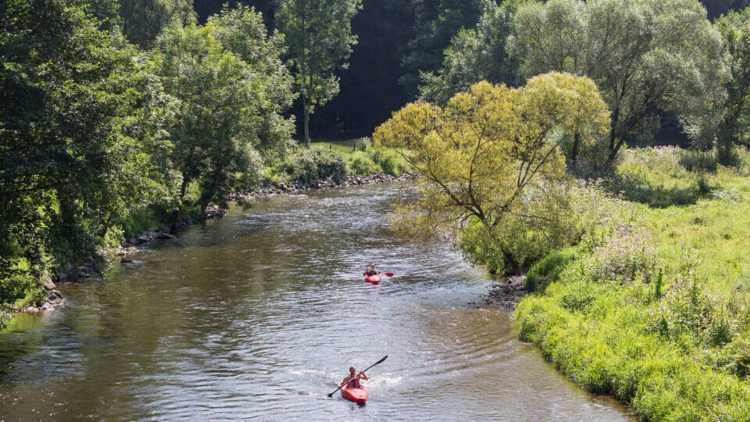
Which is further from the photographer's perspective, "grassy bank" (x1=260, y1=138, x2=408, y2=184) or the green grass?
the green grass

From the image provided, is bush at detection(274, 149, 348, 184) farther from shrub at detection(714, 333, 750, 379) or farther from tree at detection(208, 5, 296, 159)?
shrub at detection(714, 333, 750, 379)

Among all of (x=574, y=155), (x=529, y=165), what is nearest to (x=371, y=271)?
(x=529, y=165)

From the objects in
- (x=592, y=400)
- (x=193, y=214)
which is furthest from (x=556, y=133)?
(x=193, y=214)

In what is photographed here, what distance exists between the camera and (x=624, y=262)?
2912 cm

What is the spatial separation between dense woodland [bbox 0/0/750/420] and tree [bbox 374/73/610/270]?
0.09 m

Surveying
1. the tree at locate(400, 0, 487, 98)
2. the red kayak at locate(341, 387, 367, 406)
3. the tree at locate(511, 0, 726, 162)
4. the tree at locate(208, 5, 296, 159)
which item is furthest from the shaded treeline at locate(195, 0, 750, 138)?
the red kayak at locate(341, 387, 367, 406)

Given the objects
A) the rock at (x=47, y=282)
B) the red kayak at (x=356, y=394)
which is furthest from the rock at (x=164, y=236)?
the red kayak at (x=356, y=394)

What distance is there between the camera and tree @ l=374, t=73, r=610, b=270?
114ft

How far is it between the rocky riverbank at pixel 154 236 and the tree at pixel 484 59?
17.1 metres

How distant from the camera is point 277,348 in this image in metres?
27.6

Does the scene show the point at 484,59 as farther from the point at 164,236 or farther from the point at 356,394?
the point at 356,394

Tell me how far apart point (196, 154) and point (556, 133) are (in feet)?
83.8

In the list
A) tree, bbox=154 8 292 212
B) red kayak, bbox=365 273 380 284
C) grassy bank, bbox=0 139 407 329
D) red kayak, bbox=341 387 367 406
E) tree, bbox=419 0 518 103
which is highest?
tree, bbox=419 0 518 103

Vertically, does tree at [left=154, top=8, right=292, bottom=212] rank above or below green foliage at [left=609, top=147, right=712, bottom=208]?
above
